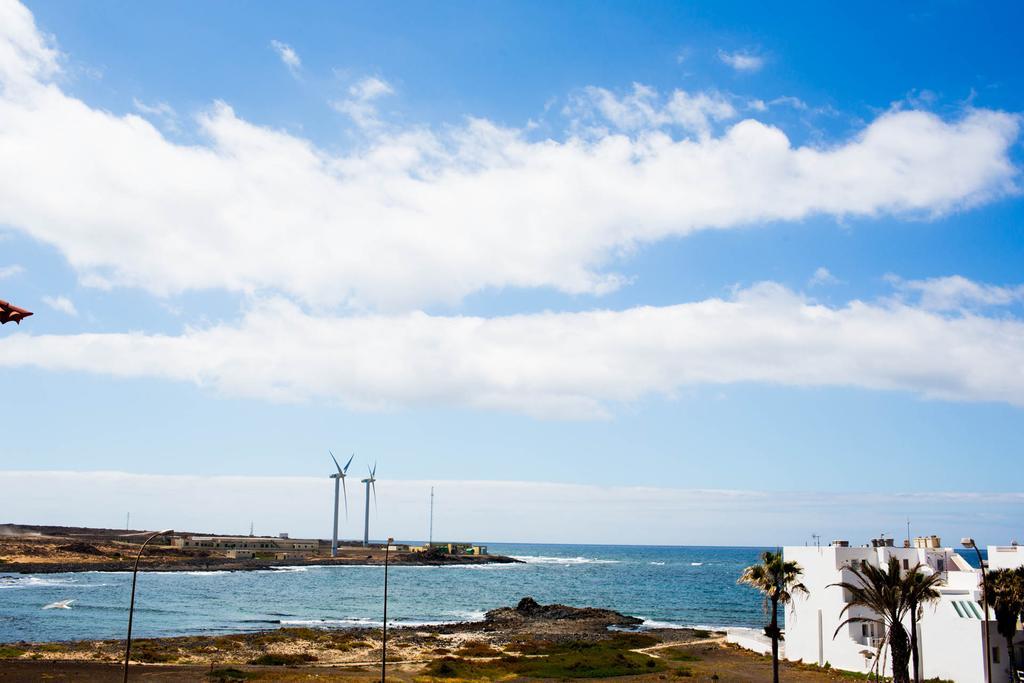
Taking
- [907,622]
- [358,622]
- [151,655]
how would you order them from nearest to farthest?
[907,622]
[151,655]
[358,622]

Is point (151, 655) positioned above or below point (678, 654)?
below

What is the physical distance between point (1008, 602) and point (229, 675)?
197 feet

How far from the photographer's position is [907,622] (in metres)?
59.4

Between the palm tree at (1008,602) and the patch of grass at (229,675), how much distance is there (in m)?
57.6

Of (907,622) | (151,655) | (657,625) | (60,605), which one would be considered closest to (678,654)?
(907,622)

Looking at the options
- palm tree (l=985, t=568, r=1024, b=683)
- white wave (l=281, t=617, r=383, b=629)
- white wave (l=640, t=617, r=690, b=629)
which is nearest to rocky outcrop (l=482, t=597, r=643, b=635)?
white wave (l=640, t=617, r=690, b=629)

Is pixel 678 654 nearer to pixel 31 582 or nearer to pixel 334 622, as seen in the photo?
pixel 334 622

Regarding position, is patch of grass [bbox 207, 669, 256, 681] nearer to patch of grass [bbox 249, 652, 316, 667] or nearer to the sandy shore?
the sandy shore

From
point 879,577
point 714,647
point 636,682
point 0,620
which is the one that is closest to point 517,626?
point 714,647

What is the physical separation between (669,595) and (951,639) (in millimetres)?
145378

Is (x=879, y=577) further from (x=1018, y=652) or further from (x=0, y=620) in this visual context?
(x=0, y=620)

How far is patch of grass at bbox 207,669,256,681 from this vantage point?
67688 millimetres

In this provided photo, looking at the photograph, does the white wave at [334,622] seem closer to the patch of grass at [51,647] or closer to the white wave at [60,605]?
the patch of grass at [51,647]

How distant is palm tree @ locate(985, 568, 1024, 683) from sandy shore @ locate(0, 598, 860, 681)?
42.1 feet
